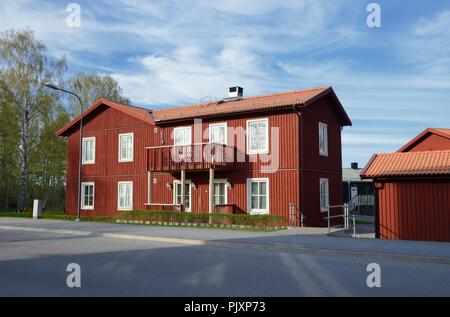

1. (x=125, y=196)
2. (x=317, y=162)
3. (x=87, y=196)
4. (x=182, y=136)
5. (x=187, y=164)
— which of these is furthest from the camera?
(x=87, y=196)

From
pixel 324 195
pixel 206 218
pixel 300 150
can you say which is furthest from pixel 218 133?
pixel 324 195

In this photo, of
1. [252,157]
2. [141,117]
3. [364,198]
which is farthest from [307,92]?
[364,198]

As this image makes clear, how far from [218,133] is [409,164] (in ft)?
34.5

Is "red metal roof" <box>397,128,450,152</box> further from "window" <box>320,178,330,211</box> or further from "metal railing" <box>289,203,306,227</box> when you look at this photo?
"metal railing" <box>289,203,306,227</box>

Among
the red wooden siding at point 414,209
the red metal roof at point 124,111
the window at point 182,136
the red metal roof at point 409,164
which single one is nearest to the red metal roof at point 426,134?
Answer: the red metal roof at point 409,164

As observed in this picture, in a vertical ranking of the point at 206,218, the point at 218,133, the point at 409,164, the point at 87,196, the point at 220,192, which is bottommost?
the point at 206,218

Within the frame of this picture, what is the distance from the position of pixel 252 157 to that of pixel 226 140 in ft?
6.12

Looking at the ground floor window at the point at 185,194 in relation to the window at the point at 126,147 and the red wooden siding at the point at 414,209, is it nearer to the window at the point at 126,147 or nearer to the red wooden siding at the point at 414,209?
the window at the point at 126,147

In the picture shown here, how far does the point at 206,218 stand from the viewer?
2058 centimetres

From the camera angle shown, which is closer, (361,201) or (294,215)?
(294,215)

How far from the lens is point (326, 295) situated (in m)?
6.68

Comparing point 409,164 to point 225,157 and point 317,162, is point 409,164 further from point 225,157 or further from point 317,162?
point 225,157
